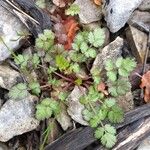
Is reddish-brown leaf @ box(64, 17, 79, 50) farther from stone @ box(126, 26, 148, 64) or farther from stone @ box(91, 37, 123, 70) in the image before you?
stone @ box(126, 26, 148, 64)

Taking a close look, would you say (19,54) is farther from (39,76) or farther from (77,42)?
(77,42)

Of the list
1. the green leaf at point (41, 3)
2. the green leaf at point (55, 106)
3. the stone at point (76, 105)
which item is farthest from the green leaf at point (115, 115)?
the green leaf at point (41, 3)

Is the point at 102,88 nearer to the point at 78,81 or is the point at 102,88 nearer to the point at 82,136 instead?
the point at 78,81

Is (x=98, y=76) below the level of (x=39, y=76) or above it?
below

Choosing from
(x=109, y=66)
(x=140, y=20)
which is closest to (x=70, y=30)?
(x=109, y=66)

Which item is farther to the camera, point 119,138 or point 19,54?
point 19,54

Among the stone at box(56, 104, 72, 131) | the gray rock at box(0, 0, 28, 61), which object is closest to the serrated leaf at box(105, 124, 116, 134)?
the stone at box(56, 104, 72, 131)

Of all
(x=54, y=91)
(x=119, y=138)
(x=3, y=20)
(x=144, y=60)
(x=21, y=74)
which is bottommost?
(x=119, y=138)

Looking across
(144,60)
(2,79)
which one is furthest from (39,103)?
(144,60)
